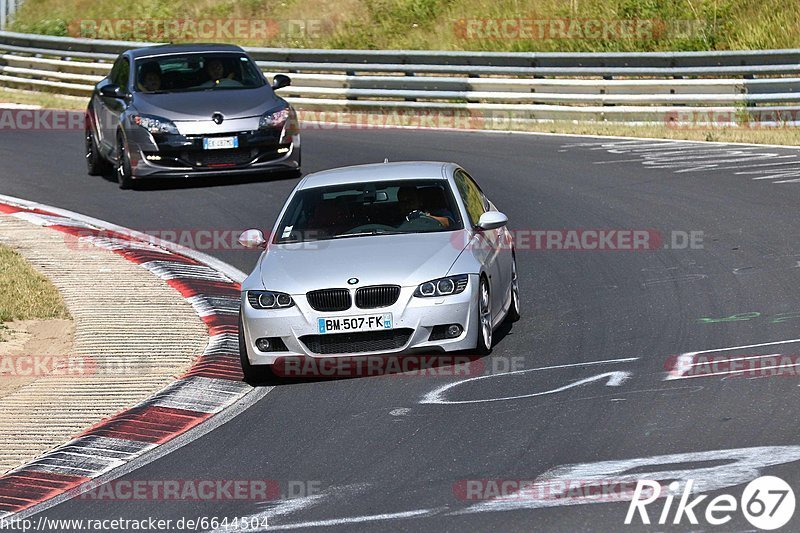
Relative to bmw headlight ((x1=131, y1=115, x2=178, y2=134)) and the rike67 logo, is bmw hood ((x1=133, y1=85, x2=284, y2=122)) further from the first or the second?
the rike67 logo

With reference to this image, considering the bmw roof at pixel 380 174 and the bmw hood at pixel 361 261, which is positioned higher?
the bmw roof at pixel 380 174

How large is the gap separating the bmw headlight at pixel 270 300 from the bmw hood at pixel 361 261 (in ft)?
0.15

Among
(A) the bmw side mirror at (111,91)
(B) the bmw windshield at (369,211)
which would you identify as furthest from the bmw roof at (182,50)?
(B) the bmw windshield at (369,211)

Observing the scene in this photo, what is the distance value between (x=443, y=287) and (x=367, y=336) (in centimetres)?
62

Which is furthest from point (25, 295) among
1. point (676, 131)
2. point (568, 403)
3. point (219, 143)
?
point (676, 131)

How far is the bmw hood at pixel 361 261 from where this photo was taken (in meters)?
9.87

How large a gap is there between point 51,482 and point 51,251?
22.7 feet

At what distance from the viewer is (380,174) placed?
11305 millimetres

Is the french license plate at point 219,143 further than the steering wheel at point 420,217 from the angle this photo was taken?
Yes

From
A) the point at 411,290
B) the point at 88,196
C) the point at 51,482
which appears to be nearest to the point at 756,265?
the point at 411,290

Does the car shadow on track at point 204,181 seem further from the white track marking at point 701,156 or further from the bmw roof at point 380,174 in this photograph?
the bmw roof at point 380,174

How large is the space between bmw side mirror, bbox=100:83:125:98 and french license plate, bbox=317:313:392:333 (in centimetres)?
985

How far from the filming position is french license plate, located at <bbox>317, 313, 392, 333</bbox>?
9734 mm

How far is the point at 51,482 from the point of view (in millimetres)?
7969
